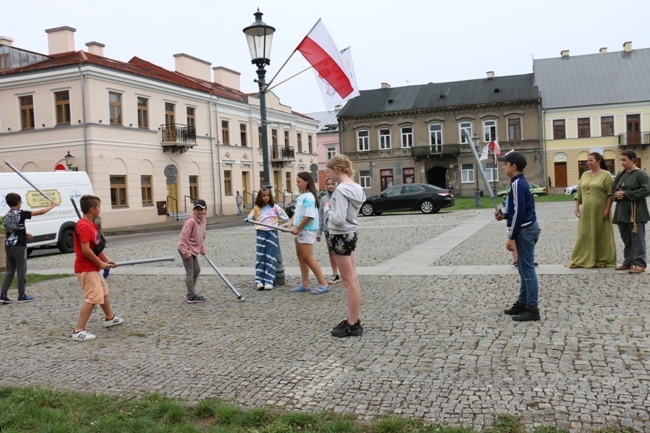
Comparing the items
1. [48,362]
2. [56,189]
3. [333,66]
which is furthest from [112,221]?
[48,362]

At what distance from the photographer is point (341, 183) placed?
586 centimetres

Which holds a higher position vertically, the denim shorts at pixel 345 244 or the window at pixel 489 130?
the window at pixel 489 130

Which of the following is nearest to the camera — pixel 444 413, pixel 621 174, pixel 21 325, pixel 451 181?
pixel 444 413

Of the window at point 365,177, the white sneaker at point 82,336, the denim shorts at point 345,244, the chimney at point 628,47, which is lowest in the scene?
the white sneaker at point 82,336

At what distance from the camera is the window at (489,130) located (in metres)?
56.0

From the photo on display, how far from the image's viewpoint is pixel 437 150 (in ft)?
186

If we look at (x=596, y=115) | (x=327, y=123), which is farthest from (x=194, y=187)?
(x=596, y=115)

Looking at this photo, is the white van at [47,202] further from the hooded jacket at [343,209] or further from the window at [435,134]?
the window at [435,134]

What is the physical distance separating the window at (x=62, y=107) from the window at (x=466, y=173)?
118 ft

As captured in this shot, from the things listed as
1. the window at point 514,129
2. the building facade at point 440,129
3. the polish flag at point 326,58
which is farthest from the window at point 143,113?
the window at point 514,129

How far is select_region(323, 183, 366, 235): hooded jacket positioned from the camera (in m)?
5.71

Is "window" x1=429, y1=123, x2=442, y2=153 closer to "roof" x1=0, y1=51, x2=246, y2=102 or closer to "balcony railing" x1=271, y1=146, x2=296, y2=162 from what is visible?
"balcony railing" x1=271, y1=146, x2=296, y2=162

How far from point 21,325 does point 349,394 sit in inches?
195

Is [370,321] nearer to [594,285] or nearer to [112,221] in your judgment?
[594,285]
